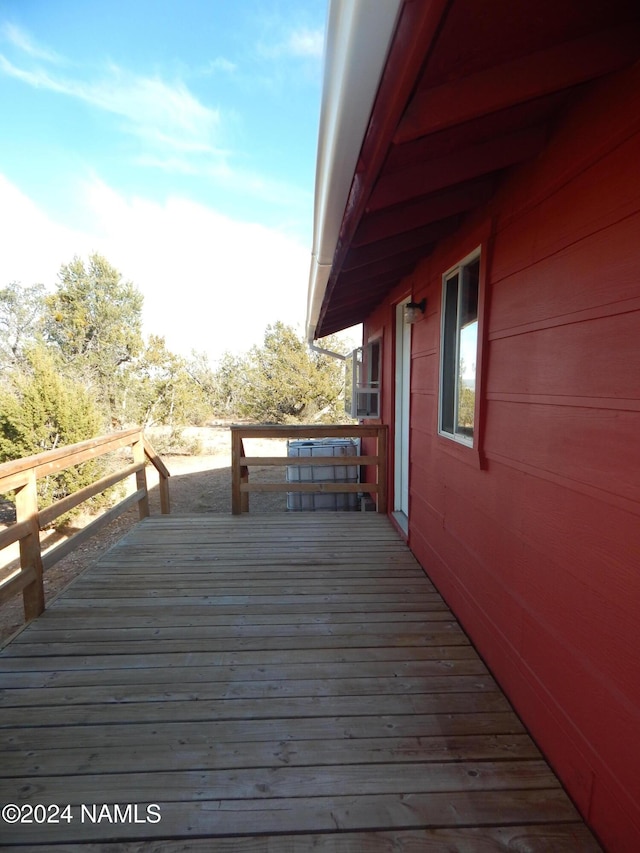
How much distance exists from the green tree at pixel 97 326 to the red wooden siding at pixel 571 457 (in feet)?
30.7

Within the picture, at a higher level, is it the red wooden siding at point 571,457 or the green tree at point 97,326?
the green tree at point 97,326

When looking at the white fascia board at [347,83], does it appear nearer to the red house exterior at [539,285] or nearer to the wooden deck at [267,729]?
the red house exterior at [539,285]

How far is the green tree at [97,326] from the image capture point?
9.36 metres

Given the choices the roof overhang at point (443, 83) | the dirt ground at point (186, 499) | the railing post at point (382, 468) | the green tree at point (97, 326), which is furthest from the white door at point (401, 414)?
the green tree at point (97, 326)

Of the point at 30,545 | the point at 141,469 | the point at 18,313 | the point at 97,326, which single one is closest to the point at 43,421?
the point at 141,469

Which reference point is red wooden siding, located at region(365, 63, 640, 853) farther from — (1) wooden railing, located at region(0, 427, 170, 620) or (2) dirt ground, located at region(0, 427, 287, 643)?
(2) dirt ground, located at region(0, 427, 287, 643)

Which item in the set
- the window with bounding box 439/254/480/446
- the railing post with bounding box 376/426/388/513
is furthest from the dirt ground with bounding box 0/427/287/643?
the window with bounding box 439/254/480/446

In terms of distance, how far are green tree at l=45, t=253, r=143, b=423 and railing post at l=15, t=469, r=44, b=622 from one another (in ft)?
26.0

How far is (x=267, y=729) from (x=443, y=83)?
2086mm

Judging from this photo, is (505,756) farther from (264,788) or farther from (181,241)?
(181,241)

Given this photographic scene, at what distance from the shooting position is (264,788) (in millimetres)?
1245

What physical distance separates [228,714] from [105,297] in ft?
34.2

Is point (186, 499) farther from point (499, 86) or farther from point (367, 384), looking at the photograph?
point (499, 86)

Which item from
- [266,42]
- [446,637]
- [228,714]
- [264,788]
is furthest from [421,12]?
[266,42]
